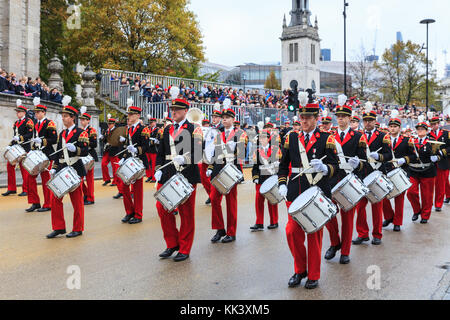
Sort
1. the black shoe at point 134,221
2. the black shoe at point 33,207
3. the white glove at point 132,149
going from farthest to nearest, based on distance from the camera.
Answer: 1. the black shoe at point 33,207
2. the black shoe at point 134,221
3. the white glove at point 132,149

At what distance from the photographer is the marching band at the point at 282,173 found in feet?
17.6

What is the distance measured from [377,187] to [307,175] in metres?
2.35

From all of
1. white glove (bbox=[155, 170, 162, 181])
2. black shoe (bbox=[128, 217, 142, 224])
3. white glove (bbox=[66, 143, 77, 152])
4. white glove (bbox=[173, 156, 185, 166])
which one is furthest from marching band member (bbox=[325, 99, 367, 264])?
white glove (bbox=[66, 143, 77, 152])

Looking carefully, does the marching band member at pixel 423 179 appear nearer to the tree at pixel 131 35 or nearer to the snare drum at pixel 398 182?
the snare drum at pixel 398 182

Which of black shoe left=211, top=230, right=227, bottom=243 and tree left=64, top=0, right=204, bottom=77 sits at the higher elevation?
tree left=64, top=0, right=204, bottom=77

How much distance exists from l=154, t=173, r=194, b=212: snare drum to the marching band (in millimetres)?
13

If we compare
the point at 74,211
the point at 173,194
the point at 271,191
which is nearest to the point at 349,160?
the point at 271,191

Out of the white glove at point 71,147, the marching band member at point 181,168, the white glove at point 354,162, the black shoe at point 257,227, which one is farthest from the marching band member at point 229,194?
the white glove at point 71,147

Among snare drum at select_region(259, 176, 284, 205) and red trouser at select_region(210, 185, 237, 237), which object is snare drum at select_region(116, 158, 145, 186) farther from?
snare drum at select_region(259, 176, 284, 205)

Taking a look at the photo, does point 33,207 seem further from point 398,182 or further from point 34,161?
point 398,182

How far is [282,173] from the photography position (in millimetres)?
5641

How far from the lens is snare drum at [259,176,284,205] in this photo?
796cm

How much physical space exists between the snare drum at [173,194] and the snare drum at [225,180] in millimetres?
1208
